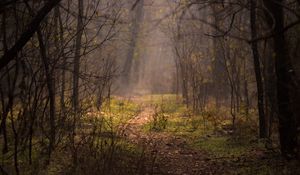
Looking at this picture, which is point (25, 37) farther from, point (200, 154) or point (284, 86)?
point (200, 154)

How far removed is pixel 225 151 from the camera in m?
10.3

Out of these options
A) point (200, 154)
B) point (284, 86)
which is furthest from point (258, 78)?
point (284, 86)

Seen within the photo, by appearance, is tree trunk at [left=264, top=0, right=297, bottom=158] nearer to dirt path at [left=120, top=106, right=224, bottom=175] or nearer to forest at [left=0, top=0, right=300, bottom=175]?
forest at [left=0, top=0, right=300, bottom=175]

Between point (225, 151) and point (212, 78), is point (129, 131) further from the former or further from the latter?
point (212, 78)

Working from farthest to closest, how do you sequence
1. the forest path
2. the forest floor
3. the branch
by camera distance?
the forest path
the forest floor
the branch

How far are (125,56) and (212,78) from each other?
1601cm

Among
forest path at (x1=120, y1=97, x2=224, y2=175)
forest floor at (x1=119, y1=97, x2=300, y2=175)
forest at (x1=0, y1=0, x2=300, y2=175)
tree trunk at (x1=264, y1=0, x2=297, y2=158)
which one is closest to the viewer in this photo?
forest at (x1=0, y1=0, x2=300, y2=175)

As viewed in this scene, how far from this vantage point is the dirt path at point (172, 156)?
337 inches

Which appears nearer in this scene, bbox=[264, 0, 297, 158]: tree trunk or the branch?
the branch

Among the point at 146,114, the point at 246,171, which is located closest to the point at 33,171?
the point at 246,171

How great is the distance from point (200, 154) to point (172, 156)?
679 mm

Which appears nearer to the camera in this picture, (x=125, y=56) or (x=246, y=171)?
(x=246, y=171)

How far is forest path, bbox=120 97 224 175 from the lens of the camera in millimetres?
8477

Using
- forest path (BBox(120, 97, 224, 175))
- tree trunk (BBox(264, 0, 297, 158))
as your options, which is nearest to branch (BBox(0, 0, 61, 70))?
forest path (BBox(120, 97, 224, 175))
